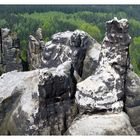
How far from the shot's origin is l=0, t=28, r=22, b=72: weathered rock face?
16.9 meters

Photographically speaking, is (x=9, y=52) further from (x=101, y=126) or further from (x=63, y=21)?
(x=101, y=126)

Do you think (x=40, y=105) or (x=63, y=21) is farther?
(x=63, y=21)

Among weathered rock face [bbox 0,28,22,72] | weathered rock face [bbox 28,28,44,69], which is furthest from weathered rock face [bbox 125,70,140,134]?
weathered rock face [bbox 0,28,22,72]

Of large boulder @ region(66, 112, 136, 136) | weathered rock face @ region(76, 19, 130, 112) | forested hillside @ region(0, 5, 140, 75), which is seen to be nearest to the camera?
large boulder @ region(66, 112, 136, 136)

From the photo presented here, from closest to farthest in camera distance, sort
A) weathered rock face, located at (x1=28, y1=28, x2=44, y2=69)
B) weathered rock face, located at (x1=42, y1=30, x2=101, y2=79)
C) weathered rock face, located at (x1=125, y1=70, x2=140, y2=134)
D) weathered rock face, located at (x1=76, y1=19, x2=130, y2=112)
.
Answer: weathered rock face, located at (x1=76, y1=19, x2=130, y2=112) < weathered rock face, located at (x1=125, y1=70, x2=140, y2=134) < weathered rock face, located at (x1=42, y1=30, x2=101, y2=79) < weathered rock face, located at (x1=28, y1=28, x2=44, y2=69)

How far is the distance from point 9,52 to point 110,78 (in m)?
9.73

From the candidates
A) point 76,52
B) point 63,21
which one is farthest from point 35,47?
point 76,52

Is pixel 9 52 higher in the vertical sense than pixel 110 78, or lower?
lower

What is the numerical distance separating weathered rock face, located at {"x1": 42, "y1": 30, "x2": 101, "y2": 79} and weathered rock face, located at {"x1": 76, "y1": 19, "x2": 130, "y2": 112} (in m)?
1.57

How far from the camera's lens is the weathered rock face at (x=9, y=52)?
55.4ft

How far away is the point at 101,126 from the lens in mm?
8023

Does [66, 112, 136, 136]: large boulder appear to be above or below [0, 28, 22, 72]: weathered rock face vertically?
above

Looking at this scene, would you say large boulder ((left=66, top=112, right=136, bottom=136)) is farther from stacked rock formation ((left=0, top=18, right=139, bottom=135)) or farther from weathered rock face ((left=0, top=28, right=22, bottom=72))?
weathered rock face ((left=0, top=28, right=22, bottom=72))
